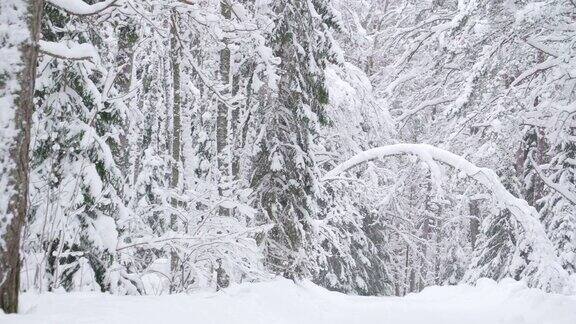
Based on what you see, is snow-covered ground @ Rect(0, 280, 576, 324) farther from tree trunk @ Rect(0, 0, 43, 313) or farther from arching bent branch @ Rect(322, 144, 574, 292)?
arching bent branch @ Rect(322, 144, 574, 292)

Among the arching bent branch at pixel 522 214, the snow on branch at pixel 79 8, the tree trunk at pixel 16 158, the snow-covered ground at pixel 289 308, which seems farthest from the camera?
the arching bent branch at pixel 522 214

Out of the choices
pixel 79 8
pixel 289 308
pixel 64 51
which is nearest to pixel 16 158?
pixel 64 51

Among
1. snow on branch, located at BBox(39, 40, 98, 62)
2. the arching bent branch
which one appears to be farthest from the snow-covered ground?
the arching bent branch

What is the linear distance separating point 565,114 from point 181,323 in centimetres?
765

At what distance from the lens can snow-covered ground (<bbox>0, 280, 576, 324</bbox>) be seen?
9.91ft

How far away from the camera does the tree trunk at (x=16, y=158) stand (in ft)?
8.95

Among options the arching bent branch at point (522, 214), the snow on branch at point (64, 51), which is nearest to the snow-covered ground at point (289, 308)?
the snow on branch at point (64, 51)

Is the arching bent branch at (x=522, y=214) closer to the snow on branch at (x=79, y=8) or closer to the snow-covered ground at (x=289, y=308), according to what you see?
the snow-covered ground at (x=289, y=308)

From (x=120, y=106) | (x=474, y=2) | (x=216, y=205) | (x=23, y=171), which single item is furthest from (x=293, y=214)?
(x=23, y=171)

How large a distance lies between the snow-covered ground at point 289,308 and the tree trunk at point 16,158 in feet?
0.72

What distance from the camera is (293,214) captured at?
9.27m

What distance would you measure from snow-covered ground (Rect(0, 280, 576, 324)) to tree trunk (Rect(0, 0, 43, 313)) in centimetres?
22

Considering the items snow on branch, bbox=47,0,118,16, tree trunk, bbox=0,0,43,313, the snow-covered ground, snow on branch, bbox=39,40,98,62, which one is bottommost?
the snow-covered ground

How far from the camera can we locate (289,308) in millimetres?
4863
